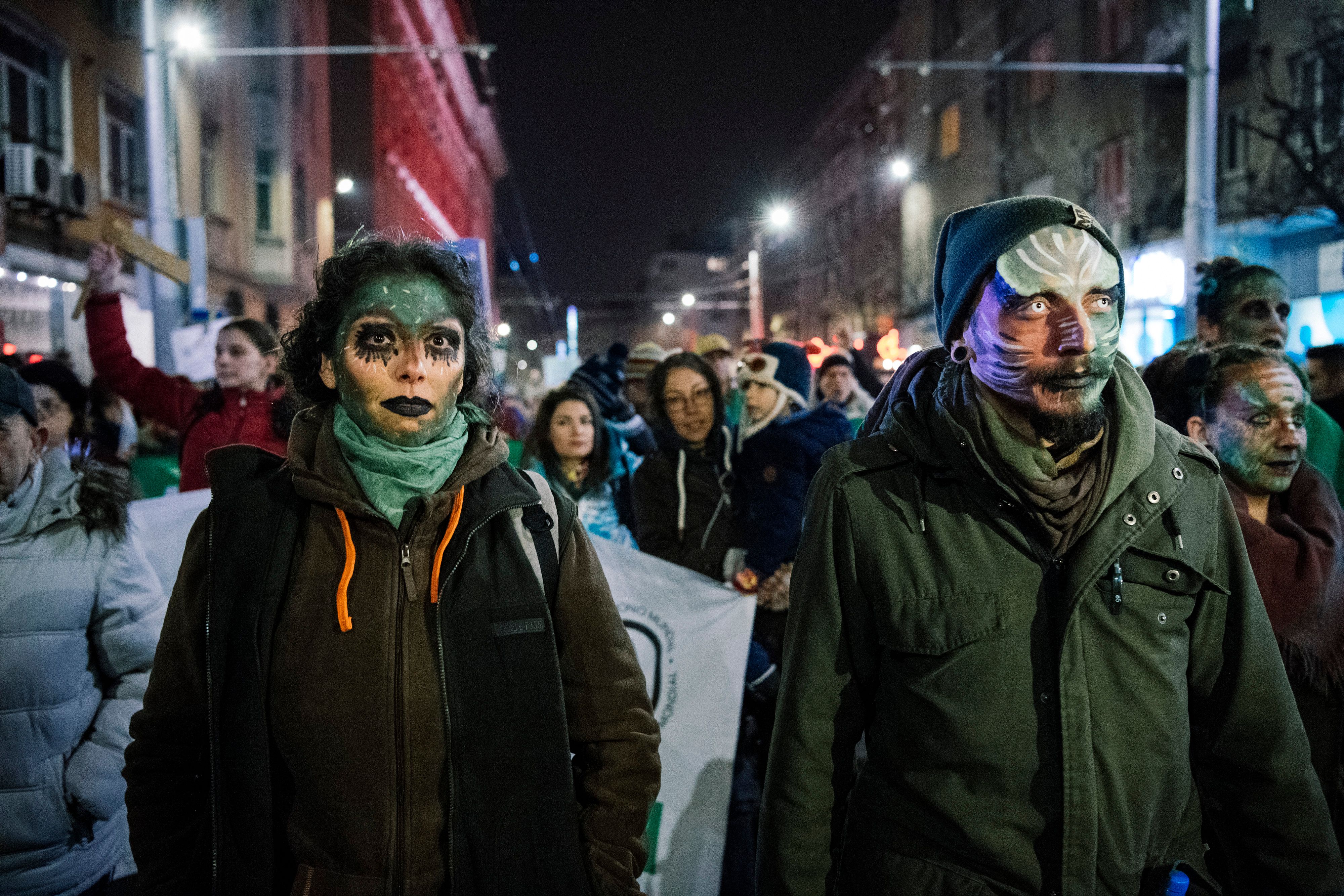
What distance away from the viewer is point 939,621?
197 cm

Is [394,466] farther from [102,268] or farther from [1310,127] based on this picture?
[1310,127]

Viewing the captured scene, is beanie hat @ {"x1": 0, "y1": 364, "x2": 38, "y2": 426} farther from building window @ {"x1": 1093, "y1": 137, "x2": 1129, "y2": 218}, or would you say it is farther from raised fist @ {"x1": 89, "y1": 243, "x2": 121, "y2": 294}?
building window @ {"x1": 1093, "y1": 137, "x2": 1129, "y2": 218}

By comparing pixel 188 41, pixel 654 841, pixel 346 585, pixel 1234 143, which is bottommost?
pixel 654 841

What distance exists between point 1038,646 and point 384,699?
1.35 m

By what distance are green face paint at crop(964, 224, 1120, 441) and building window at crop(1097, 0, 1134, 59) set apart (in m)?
22.5

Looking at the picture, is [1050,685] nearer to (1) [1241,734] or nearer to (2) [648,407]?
(1) [1241,734]

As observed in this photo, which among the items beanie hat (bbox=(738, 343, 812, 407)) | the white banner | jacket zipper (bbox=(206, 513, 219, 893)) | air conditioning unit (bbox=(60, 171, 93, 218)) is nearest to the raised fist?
the white banner

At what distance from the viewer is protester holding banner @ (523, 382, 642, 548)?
5.00m

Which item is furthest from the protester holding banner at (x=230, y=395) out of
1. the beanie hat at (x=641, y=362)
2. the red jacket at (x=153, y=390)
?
the beanie hat at (x=641, y=362)

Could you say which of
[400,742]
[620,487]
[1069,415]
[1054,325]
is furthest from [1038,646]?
[620,487]

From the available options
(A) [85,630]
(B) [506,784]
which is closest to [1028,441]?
(B) [506,784]

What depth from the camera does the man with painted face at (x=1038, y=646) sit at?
75.0 inches

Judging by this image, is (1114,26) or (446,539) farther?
(1114,26)

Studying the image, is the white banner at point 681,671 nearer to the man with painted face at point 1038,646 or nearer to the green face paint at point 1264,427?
the man with painted face at point 1038,646
